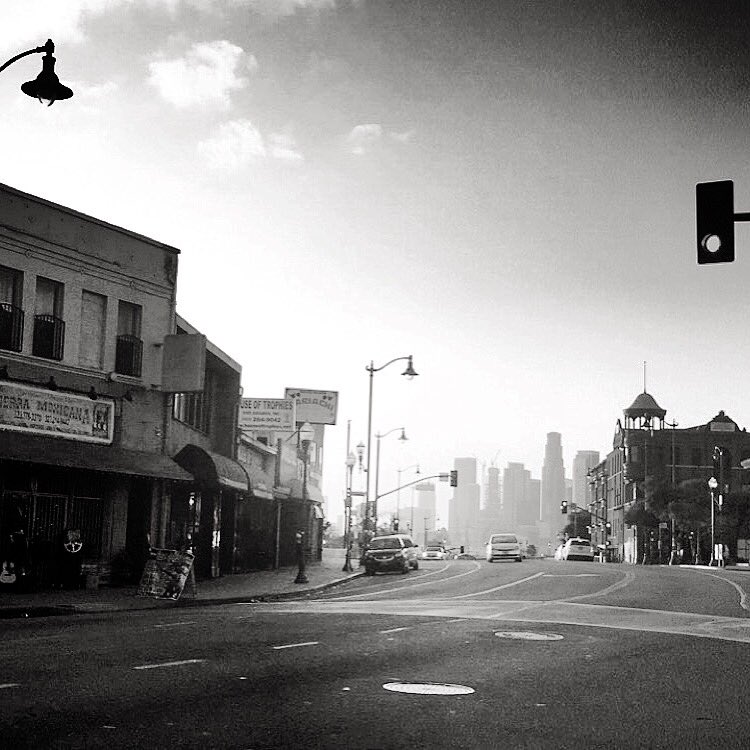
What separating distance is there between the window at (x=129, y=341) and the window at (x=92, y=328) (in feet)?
2.13

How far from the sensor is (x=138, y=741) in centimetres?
698

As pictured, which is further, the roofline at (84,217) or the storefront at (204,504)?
the storefront at (204,504)

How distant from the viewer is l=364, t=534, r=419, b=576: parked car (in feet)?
138

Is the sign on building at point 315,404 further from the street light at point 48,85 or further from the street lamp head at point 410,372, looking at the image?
the street light at point 48,85

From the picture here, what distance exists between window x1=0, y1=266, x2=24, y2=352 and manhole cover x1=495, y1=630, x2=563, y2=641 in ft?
48.8

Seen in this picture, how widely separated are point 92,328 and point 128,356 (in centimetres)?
138


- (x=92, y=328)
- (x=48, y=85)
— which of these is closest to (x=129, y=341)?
(x=92, y=328)

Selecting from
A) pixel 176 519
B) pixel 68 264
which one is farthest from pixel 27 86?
pixel 176 519

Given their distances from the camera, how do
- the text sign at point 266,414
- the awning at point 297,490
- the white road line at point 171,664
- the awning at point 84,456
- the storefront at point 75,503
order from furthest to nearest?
1. the awning at point 297,490
2. the text sign at point 266,414
3. the storefront at point 75,503
4. the awning at point 84,456
5. the white road line at point 171,664

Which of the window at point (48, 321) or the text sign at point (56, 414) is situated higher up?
the window at point (48, 321)

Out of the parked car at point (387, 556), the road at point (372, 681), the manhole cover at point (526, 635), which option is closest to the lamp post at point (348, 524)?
the parked car at point (387, 556)

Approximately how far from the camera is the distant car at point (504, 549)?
5669cm

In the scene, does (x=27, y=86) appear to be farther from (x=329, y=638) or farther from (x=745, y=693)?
(x=745, y=693)

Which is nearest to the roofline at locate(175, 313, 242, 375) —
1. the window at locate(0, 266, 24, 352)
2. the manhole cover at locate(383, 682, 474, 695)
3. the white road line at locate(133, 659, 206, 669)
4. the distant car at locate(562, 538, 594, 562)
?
the window at locate(0, 266, 24, 352)
